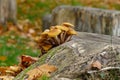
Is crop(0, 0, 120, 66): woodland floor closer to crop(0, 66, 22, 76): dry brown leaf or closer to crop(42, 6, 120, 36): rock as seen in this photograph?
crop(42, 6, 120, 36): rock

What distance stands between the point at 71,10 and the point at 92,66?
4486 millimetres

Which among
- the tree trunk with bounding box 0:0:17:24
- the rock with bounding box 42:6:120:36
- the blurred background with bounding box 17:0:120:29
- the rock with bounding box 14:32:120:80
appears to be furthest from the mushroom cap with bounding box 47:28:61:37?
the blurred background with bounding box 17:0:120:29

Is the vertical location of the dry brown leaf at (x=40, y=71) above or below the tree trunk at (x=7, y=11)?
below

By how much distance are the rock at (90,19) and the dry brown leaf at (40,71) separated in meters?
3.29

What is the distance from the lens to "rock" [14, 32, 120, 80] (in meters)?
3.35

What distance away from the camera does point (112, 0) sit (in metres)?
17.5

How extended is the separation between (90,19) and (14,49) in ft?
7.78

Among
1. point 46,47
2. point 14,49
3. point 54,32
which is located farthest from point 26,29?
point 54,32

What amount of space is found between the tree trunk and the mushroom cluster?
7.93 metres

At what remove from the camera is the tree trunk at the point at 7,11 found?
12055 mm

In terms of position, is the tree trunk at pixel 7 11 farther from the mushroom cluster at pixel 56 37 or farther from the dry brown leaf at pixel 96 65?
the dry brown leaf at pixel 96 65

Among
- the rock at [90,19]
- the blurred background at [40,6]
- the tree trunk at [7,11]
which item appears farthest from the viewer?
the blurred background at [40,6]

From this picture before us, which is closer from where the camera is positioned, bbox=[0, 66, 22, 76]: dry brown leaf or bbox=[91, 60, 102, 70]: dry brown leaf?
bbox=[91, 60, 102, 70]: dry brown leaf

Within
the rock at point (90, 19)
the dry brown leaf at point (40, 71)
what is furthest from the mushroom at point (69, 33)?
the rock at point (90, 19)
